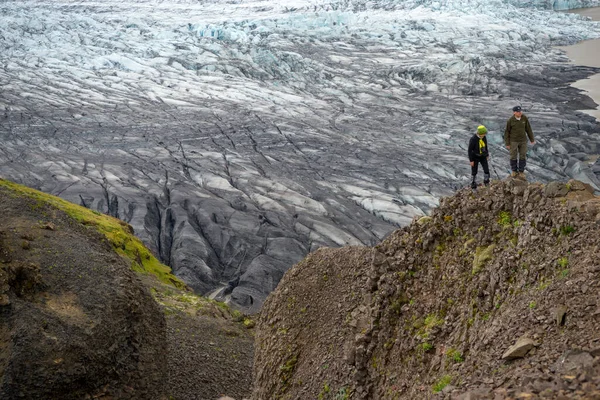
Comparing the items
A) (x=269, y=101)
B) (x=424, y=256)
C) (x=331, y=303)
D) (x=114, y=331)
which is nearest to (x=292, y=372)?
(x=331, y=303)

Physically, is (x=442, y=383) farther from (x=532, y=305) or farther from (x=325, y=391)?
(x=325, y=391)

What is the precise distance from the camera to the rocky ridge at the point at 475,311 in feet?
27.0

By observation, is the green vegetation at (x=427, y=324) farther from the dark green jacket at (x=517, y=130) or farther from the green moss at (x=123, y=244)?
the green moss at (x=123, y=244)

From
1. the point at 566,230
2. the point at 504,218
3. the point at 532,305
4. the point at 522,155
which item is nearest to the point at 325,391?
the point at 504,218

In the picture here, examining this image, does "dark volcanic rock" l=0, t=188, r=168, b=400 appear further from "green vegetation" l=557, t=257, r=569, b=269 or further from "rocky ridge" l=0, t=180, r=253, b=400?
"green vegetation" l=557, t=257, r=569, b=269

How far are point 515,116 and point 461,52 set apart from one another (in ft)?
328

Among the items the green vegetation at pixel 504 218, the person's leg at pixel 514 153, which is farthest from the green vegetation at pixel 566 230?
the person's leg at pixel 514 153

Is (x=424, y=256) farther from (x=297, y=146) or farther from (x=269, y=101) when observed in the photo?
(x=269, y=101)

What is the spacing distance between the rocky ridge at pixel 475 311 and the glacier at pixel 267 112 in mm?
33863

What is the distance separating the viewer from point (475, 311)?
11.4 m

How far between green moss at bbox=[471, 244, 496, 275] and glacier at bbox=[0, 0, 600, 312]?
37240 mm

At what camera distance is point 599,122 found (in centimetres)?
8062

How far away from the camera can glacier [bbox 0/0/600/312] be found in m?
64.2

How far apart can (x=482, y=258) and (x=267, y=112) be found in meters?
81.0
